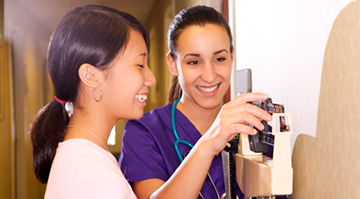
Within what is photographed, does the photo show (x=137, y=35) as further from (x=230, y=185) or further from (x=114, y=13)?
(x=230, y=185)

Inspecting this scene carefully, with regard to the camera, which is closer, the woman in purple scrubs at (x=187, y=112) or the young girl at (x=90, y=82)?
the young girl at (x=90, y=82)

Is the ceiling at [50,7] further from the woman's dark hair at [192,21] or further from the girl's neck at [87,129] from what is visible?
the girl's neck at [87,129]

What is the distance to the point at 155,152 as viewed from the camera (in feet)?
3.52

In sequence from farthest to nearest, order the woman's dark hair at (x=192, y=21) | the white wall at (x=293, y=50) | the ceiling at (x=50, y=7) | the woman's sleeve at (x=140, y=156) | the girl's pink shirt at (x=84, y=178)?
the ceiling at (x=50, y=7), the woman's dark hair at (x=192, y=21), the woman's sleeve at (x=140, y=156), the white wall at (x=293, y=50), the girl's pink shirt at (x=84, y=178)

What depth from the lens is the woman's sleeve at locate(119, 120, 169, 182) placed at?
1.03 m

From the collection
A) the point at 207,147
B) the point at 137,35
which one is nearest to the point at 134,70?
the point at 137,35

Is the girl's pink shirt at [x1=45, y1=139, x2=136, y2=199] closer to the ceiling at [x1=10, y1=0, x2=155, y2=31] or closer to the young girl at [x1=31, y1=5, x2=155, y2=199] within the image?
the young girl at [x1=31, y1=5, x2=155, y2=199]

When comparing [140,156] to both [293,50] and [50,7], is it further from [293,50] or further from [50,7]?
[50,7]

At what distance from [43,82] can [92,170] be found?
163 cm

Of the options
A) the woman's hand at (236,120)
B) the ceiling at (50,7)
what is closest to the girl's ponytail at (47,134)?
the woman's hand at (236,120)

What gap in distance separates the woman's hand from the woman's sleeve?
10.4 inches

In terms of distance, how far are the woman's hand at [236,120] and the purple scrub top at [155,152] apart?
27cm

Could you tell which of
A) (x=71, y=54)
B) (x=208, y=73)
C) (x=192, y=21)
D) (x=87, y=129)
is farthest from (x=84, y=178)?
(x=192, y=21)

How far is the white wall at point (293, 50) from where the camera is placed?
0.79 m
